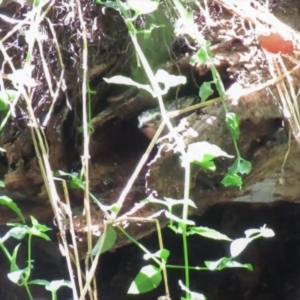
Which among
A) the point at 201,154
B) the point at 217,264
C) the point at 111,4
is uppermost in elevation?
the point at 111,4

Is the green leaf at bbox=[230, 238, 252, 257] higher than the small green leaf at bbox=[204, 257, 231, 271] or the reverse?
higher

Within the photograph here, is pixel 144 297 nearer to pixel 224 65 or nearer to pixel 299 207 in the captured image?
pixel 299 207

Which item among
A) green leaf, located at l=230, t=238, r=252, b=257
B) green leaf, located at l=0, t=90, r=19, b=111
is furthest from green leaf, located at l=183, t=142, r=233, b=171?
green leaf, located at l=0, t=90, r=19, b=111

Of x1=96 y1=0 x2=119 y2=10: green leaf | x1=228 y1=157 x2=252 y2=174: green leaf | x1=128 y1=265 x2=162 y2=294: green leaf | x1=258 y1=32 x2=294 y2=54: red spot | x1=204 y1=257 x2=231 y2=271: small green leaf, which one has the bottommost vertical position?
x1=204 y1=257 x2=231 y2=271: small green leaf

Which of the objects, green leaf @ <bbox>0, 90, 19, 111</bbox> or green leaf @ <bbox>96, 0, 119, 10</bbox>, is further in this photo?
green leaf @ <bbox>96, 0, 119, 10</bbox>

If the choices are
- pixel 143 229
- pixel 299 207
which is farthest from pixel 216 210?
pixel 143 229

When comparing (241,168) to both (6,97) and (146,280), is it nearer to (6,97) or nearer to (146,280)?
(146,280)

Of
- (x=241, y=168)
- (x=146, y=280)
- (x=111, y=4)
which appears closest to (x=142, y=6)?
(x=111, y=4)

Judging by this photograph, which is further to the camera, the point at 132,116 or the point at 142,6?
the point at 132,116

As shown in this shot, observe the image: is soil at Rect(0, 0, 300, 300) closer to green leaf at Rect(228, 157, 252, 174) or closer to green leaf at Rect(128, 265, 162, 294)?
green leaf at Rect(228, 157, 252, 174)

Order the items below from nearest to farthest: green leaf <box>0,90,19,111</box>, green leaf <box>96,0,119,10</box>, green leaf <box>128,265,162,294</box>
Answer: green leaf <box>128,265,162,294</box>, green leaf <box>0,90,19,111</box>, green leaf <box>96,0,119,10</box>
